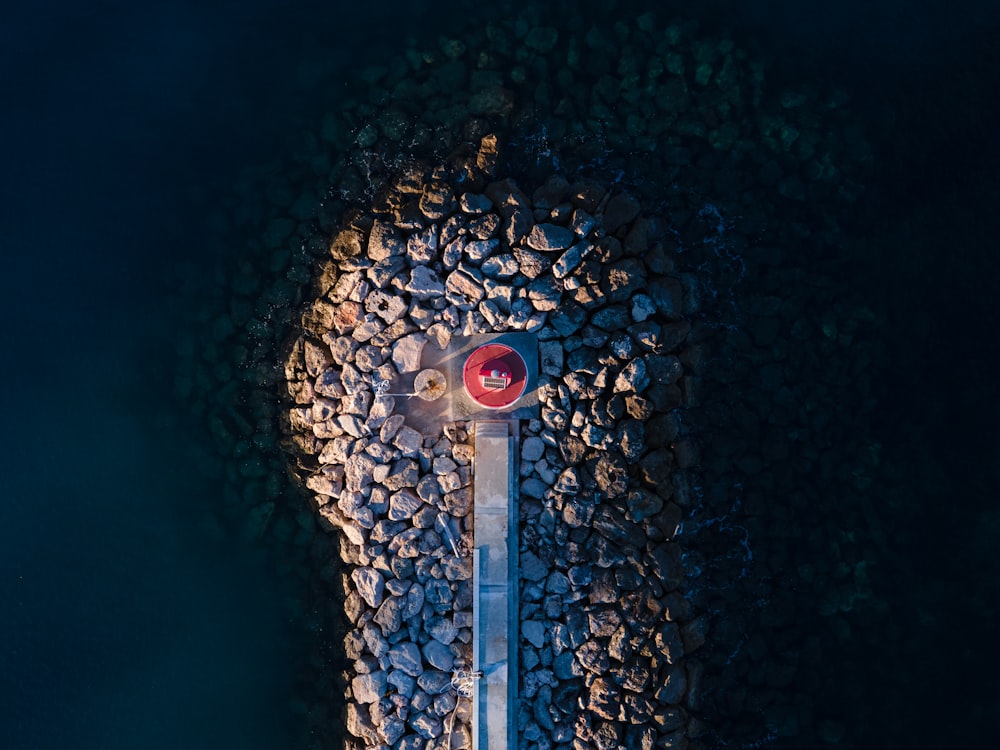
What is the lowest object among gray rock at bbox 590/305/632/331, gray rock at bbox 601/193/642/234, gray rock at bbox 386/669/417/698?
gray rock at bbox 386/669/417/698

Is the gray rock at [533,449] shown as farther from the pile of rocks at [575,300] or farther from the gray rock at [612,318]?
the gray rock at [612,318]

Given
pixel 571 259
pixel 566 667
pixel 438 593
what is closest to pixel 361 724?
pixel 438 593

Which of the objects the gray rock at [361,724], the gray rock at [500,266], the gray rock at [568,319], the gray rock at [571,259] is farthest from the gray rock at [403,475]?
the gray rock at [571,259]

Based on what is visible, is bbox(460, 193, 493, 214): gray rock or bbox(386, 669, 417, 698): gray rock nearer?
bbox(386, 669, 417, 698): gray rock

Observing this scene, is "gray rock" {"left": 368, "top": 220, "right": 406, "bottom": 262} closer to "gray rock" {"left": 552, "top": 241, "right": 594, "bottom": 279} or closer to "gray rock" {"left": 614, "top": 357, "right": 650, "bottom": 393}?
"gray rock" {"left": 552, "top": 241, "right": 594, "bottom": 279}

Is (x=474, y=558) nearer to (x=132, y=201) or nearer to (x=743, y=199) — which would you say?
(x=743, y=199)

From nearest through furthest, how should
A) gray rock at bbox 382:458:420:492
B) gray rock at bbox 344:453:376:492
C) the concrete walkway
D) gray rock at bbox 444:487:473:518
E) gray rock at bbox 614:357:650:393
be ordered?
1. the concrete walkway
2. gray rock at bbox 614:357:650:393
3. gray rock at bbox 444:487:473:518
4. gray rock at bbox 382:458:420:492
5. gray rock at bbox 344:453:376:492

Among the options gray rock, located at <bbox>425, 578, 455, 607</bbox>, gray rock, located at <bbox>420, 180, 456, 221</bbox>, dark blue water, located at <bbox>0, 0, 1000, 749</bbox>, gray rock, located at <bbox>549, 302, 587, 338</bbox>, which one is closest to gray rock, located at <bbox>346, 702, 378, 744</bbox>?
dark blue water, located at <bbox>0, 0, 1000, 749</bbox>

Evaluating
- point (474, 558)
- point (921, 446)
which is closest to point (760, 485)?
point (921, 446)
